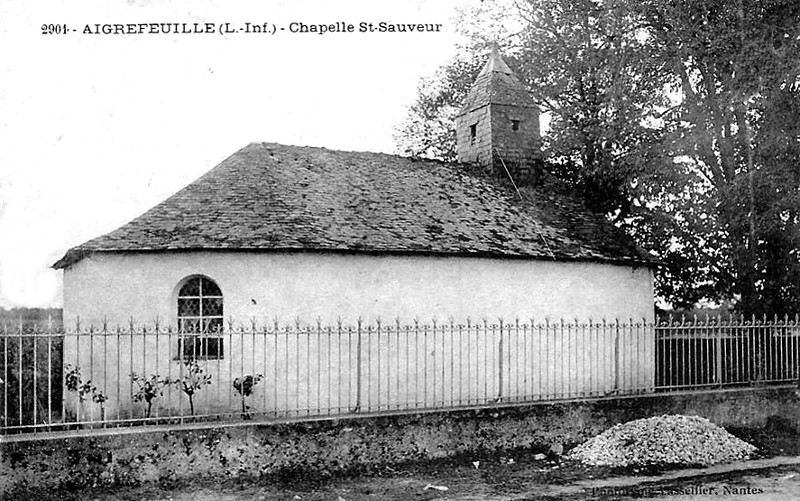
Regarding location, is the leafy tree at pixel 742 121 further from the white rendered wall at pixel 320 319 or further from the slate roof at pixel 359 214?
the white rendered wall at pixel 320 319

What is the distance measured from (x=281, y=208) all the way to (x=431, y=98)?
48.1 ft

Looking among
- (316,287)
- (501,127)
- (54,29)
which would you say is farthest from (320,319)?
(501,127)

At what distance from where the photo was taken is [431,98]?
29453mm

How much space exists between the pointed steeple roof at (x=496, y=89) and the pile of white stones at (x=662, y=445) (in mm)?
12127

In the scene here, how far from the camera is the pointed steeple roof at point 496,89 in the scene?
74.5 feet

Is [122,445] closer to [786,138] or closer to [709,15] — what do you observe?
[786,138]

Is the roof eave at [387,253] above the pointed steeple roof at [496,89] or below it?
below

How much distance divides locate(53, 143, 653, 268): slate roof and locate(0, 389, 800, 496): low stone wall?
4.62 meters

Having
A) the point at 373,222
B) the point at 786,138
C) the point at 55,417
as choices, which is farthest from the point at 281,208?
→ the point at 786,138

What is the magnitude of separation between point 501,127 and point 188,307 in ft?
36.0

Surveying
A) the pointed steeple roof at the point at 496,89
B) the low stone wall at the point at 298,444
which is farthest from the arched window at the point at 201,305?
the pointed steeple roof at the point at 496,89

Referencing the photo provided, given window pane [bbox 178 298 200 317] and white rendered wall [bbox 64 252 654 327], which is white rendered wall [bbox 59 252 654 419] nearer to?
white rendered wall [bbox 64 252 654 327]

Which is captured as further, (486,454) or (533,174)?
(533,174)

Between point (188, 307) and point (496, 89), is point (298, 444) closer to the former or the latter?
point (188, 307)
